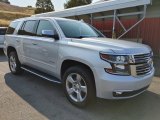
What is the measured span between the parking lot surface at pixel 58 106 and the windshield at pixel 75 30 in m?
1.48

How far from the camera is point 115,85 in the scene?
3.95 m

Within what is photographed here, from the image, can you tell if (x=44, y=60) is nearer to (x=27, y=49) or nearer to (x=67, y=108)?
(x=27, y=49)

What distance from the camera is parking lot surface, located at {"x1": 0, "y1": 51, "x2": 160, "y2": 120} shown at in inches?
166

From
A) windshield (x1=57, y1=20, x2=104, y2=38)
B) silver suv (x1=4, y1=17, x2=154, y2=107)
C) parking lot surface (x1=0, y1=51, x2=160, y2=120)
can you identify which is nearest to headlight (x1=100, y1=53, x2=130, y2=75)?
silver suv (x1=4, y1=17, x2=154, y2=107)

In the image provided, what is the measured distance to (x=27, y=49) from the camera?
6.25 metres

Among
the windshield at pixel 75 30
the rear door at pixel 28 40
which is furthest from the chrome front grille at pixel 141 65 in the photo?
the rear door at pixel 28 40

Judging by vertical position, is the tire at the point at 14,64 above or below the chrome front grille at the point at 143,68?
below

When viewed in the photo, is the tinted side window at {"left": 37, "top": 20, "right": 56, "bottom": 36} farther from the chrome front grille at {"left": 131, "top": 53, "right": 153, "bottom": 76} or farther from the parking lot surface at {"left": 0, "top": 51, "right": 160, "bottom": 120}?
the chrome front grille at {"left": 131, "top": 53, "right": 153, "bottom": 76}

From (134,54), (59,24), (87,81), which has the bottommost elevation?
(87,81)

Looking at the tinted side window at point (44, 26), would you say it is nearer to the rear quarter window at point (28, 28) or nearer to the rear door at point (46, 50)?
the rear door at point (46, 50)

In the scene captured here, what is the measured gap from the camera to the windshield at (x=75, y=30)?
5247 millimetres

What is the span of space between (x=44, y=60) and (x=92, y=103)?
1.72m

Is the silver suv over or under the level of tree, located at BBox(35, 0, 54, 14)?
under

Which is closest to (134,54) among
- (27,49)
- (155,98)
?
(155,98)
